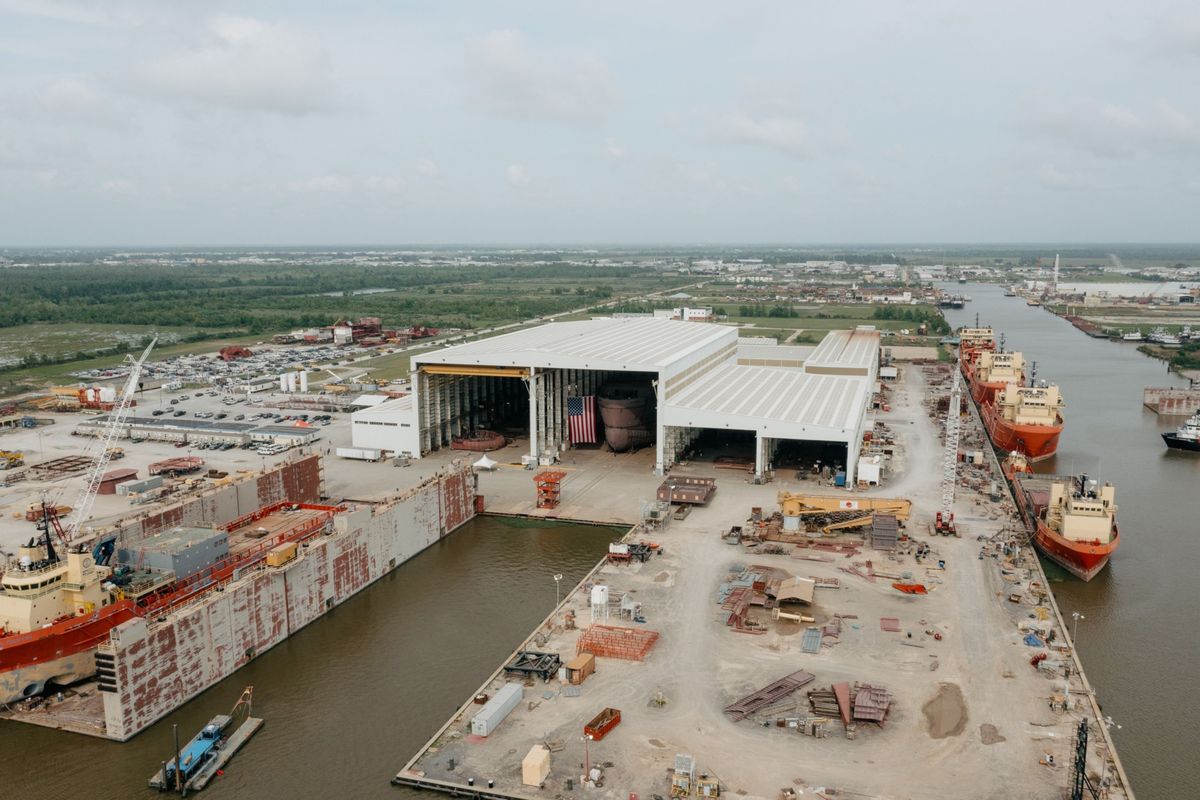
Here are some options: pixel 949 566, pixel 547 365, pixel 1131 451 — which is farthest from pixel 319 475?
pixel 1131 451

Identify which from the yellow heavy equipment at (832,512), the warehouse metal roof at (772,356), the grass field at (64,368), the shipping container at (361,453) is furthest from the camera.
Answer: the grass field at (64,368)

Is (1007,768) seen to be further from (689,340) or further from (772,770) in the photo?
(689,340)

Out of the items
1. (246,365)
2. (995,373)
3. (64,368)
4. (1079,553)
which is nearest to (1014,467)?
(1079,553)

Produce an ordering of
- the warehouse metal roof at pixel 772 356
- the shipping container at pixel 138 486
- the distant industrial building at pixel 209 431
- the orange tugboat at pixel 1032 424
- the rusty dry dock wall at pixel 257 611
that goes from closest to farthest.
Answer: the rusty dry dock wall at pixel 257 611
the shipping container at pixel 138 486
the orange tugboat at pixel 1032 424
the distant industrial building at pixel 209 431
the warehouse metal roof at pixel 772 356

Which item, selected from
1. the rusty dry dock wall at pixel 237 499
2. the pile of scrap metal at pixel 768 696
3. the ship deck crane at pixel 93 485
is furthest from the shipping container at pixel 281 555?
the pile of scrap metal at pixel 768 696

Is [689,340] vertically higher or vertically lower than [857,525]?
higher

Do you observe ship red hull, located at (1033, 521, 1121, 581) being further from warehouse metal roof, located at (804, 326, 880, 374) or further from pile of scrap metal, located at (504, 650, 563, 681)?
warehouse metal roof, located at (804, 326, 880, 374)

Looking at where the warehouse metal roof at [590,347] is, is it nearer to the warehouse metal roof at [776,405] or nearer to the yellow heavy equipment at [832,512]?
the warehouse metal roof at [776,405]
